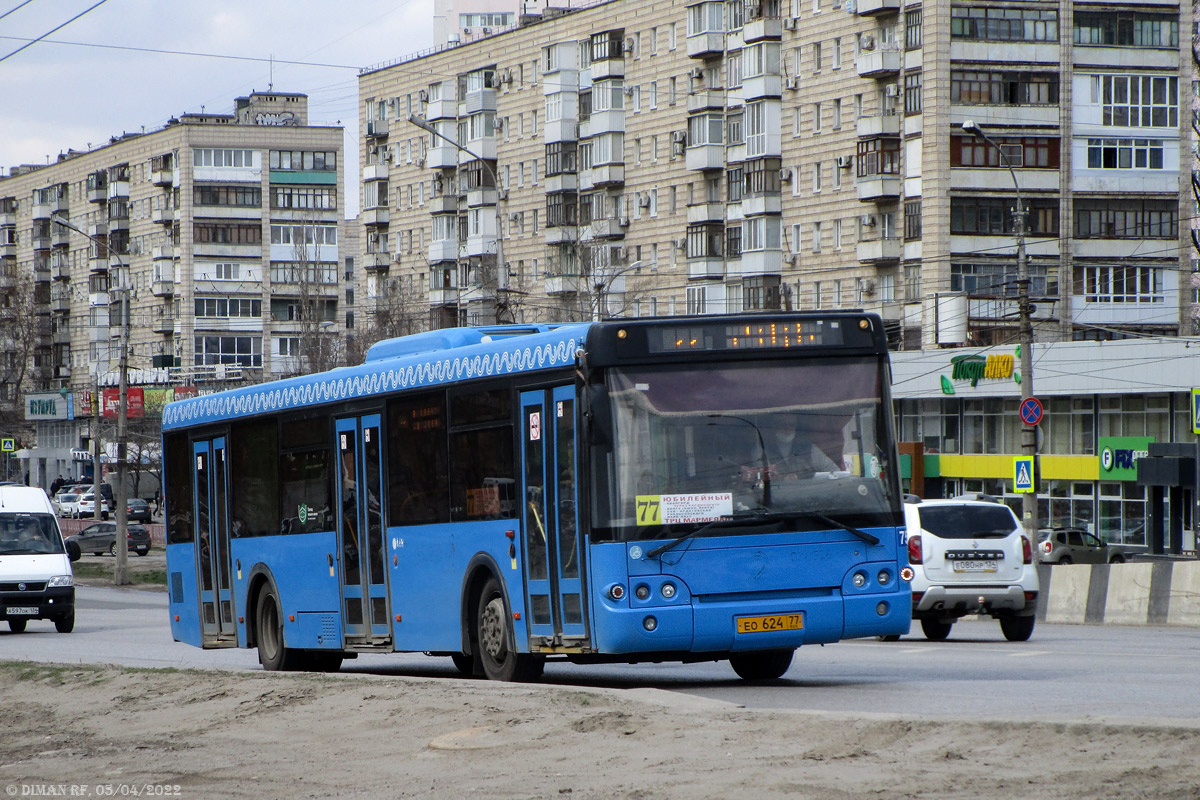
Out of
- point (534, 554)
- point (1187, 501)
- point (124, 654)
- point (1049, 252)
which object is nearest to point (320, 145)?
point (1049, 252)

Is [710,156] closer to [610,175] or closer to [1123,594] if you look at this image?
[610,175]

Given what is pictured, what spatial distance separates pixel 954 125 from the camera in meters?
63.2

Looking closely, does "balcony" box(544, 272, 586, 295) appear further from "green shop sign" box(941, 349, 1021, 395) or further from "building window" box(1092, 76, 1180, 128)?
"building window" box(1092, 76, 1180, 128)

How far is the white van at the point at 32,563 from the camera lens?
Result: 96.4 feet

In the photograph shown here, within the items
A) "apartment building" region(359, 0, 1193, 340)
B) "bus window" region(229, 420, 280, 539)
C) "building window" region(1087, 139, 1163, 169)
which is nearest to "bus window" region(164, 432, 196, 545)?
"bus window" region(229, 420, 280, 539)

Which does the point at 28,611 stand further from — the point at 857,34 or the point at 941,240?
the point at 857,34

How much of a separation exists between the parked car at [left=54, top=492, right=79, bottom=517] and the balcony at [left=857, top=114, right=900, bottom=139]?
46.2 metres

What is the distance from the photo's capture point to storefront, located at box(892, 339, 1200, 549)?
173ft

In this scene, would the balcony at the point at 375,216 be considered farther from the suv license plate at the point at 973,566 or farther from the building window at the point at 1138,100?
the suv license plate at the point at 973,566

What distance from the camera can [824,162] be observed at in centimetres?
7012

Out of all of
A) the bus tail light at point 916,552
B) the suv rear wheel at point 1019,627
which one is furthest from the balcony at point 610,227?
the suv rear wheel at point 1019,627


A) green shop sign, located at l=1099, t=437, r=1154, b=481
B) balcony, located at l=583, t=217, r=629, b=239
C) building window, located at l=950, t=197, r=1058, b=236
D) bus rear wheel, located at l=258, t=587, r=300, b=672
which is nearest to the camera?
bus rear wheel, located at l=258, t=587, r=300, b=672

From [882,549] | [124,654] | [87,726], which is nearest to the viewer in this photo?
[87,726]

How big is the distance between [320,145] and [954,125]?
195 ft
